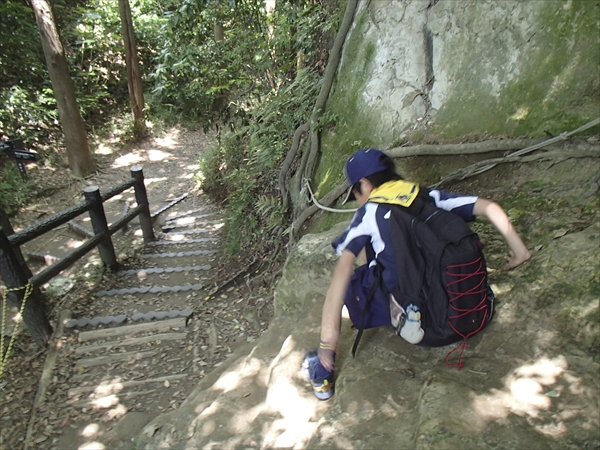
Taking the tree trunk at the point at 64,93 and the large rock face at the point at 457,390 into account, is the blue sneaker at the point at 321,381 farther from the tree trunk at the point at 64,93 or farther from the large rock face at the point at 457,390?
the tree trunk at the point at 64,93

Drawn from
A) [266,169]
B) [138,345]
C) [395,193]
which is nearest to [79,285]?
[138,345]

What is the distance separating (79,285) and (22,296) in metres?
1.25

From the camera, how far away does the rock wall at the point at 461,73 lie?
2543 mm

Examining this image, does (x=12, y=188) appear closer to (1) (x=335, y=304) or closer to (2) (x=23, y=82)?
(2) (x=23, y=82)

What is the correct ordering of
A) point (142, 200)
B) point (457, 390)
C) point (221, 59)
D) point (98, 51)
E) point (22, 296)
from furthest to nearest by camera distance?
point (98, 51) < point (142, 200) < point (221, 59) < point (22, 296) < point (457, 390)

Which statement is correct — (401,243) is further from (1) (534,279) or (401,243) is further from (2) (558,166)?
(2) (558,166)

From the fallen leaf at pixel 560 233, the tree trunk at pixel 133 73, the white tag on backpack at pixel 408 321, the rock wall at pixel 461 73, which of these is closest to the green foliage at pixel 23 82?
the tree trunk at pixel 133 73

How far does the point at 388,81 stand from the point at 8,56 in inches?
456

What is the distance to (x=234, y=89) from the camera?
6535 millimetres

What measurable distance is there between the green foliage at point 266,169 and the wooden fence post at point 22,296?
2.58 meters

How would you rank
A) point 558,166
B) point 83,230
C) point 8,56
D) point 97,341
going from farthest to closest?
point 8,56
point 83,230
point 97,341
point 558,166

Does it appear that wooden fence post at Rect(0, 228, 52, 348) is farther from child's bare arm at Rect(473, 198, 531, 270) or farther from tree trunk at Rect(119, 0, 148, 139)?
tree trunk at Rect(119, 0, 148, 139)

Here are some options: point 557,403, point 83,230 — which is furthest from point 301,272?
point 83,230

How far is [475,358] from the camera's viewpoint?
196 cm
